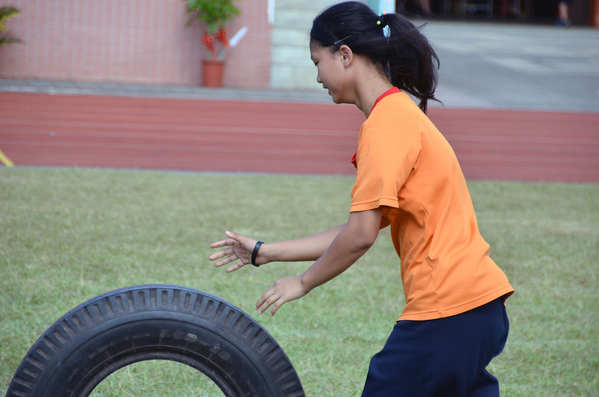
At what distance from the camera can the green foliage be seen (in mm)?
12250

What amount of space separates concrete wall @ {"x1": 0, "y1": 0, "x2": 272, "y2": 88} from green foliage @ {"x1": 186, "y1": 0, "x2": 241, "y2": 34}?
62cm

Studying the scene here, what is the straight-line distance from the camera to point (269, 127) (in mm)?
10141

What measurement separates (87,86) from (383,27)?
38.4 ft

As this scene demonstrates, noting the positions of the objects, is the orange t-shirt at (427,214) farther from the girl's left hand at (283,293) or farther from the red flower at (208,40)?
the red flower at (208,40)

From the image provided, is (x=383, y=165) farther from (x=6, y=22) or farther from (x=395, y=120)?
(x=6, y=22)

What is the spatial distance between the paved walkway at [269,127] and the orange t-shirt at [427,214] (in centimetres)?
622

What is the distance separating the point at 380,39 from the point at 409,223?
0.50 m

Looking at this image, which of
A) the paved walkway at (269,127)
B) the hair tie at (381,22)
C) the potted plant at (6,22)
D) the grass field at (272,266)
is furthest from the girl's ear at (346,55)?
the potted plant at (6,22)

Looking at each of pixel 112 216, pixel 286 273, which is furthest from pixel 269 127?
pixel 286 273

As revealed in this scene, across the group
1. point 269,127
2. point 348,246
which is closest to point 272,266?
point 348,246

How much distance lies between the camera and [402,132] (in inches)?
63.9

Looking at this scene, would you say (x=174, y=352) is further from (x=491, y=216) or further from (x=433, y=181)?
(x=491, y=216)

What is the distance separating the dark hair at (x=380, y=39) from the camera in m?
1.72

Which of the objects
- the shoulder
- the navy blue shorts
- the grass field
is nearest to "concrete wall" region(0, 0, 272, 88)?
the grass field
